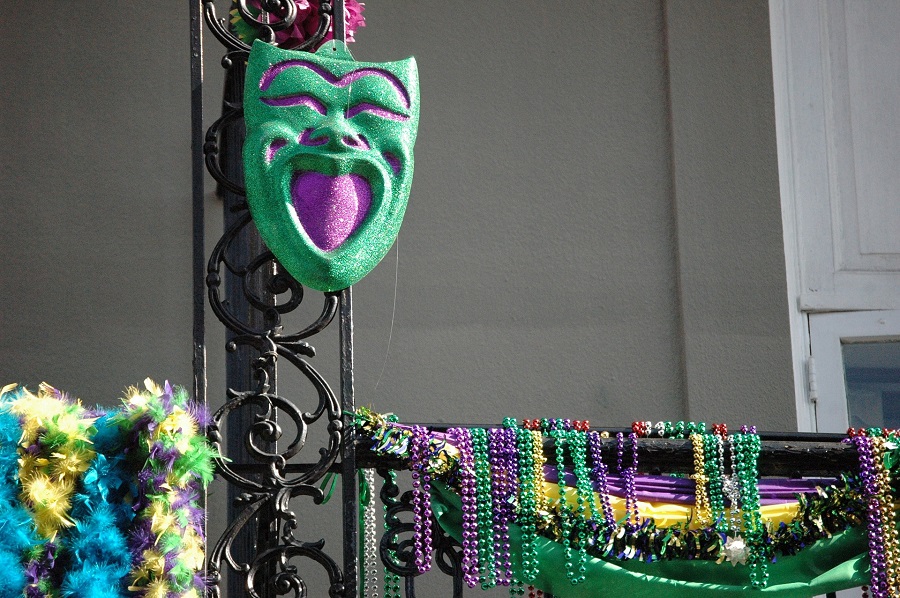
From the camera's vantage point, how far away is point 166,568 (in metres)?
2.14

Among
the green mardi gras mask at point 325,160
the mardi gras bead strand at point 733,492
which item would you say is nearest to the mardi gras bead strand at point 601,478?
the mardi gras bead strand at point 733,492

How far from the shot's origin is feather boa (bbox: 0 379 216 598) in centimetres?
209

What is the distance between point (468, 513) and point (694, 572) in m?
0.51

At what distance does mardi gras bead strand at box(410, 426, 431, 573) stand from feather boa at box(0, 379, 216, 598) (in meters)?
0.45

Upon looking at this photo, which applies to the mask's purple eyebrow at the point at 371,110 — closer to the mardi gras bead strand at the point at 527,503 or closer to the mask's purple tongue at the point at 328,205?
the mask's purple tongue at the point at 328,205

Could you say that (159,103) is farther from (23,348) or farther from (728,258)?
(728,258)

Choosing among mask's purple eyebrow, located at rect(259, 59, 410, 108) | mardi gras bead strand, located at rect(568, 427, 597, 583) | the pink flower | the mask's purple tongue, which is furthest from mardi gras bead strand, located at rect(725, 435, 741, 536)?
the pink flower

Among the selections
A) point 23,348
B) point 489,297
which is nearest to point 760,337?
point 489,297

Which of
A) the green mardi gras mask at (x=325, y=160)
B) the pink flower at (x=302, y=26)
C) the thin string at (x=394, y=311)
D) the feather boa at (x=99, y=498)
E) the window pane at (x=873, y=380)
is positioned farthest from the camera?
the window pane at (x=873, y=380)

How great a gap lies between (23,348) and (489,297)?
1552mm

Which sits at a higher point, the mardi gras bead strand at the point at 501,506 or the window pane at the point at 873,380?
the window pane at the point at 873,380

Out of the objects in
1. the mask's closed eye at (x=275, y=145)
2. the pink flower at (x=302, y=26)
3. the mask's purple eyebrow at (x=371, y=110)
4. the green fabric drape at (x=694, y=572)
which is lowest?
the green fabric drape at (x=694, y=572)

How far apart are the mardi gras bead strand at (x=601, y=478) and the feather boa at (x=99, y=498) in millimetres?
840

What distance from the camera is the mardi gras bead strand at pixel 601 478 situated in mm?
2402
